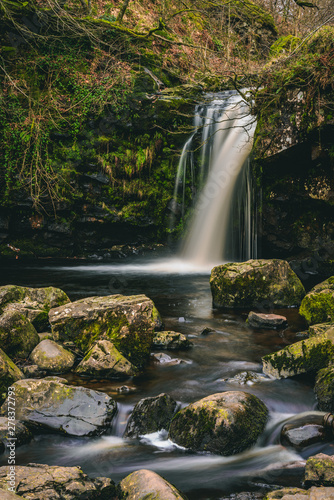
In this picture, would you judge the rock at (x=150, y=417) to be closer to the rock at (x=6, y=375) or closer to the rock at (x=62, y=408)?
the rock at (x=62, y=408)

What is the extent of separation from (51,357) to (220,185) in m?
7.69

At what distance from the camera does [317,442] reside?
8.91 feet

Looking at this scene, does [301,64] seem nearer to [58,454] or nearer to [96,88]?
[96,88]

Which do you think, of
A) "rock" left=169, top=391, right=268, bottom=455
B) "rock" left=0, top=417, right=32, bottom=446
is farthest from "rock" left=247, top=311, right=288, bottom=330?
"rock" left=0, top=417, right=32, bottom=446

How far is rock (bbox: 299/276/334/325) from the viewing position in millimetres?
5151

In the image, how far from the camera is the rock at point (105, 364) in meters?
3.78

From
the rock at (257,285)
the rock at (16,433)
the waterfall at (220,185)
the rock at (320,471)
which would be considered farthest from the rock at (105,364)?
the waterfall at (220,185)

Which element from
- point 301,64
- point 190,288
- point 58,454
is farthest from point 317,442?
point 301,64

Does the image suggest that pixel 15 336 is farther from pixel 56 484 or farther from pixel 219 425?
pixel 219 425

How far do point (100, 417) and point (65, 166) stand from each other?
8562 mm

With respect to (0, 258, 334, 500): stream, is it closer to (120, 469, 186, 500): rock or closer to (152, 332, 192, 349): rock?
(152, 332, 192, 349): rock

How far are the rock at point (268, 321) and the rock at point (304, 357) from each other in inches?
55.7

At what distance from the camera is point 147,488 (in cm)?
207

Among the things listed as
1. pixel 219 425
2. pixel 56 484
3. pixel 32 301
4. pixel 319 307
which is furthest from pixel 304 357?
pixel 32 301
